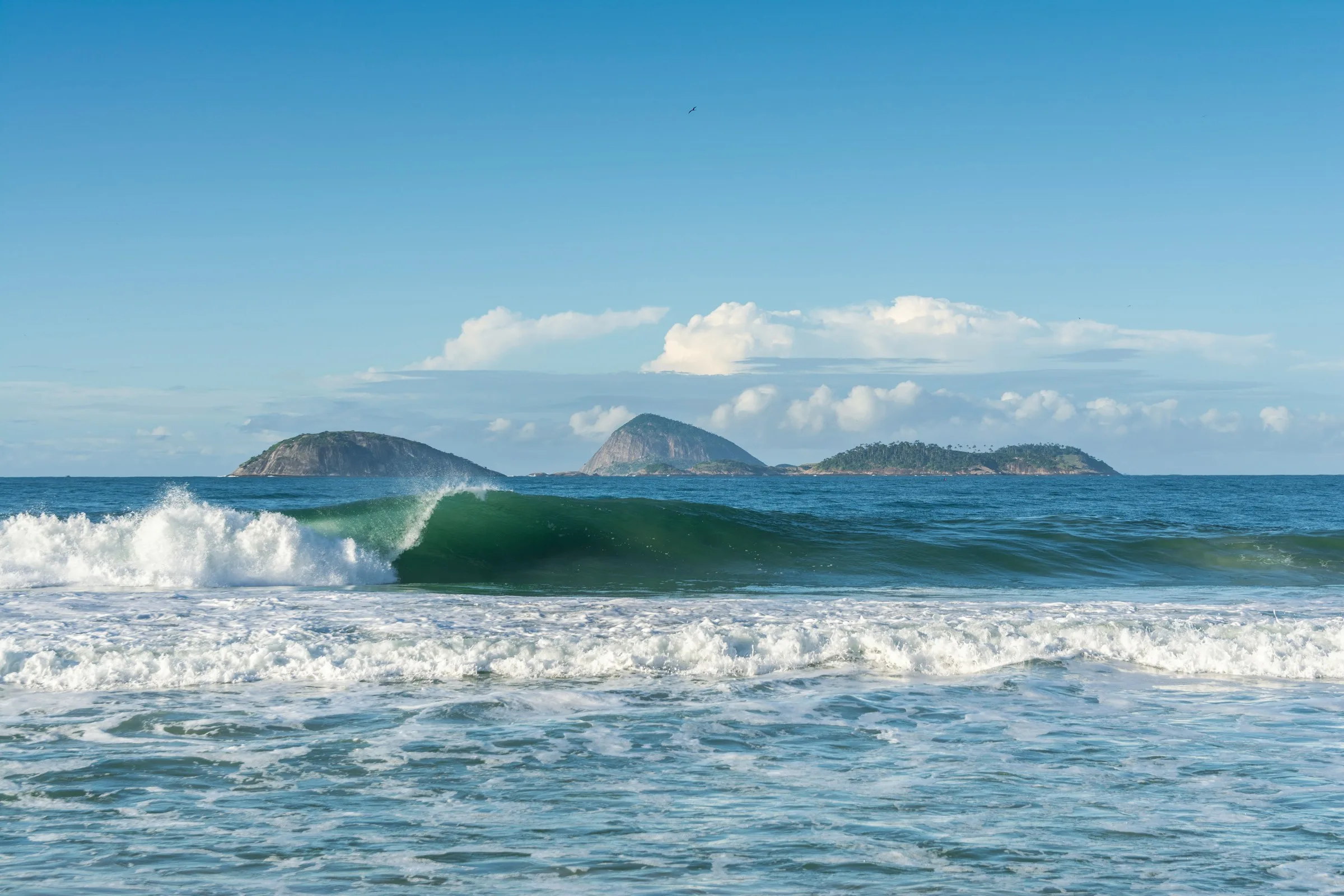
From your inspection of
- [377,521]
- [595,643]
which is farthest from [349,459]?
[595,643]

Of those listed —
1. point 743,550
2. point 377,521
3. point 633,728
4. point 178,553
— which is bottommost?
point 633,728

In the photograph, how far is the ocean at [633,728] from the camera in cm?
537

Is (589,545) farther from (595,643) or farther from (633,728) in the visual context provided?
(633,728)

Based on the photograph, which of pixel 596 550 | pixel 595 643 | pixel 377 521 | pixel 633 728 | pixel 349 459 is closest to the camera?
pixel 633 728

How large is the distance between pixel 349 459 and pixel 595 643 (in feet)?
531

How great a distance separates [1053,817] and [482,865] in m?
3.45

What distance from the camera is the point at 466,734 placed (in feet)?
26.6

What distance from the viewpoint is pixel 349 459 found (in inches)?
6491

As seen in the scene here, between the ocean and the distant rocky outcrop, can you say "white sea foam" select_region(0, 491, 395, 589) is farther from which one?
the distant rocky outcrop

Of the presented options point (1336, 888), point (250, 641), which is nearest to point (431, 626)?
point (250, 641)

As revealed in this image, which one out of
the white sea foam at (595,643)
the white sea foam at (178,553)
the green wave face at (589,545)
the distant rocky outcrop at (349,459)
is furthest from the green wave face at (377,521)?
the distant rocky outcrop at (349,459)

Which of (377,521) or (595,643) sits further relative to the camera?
(377,521)

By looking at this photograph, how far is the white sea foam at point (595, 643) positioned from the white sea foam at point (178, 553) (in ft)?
12.5

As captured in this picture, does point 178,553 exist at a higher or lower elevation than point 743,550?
higher
